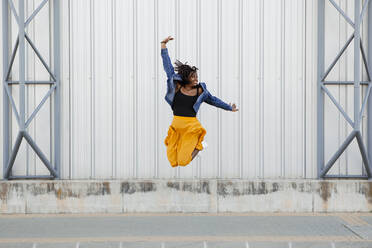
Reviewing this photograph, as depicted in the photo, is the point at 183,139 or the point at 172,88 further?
the point at 172,88

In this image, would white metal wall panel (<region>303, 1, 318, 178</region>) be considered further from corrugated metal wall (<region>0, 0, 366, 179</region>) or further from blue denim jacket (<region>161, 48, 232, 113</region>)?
blue denim jacket (<region>161, 48, 232, 113</region>)

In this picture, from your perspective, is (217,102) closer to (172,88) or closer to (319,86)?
(172,88)

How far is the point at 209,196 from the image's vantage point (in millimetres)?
9531

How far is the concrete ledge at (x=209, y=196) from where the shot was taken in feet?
31.1

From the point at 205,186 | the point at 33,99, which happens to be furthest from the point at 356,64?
the point at 33,99

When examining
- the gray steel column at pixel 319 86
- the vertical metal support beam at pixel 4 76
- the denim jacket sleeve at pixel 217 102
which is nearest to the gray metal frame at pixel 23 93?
the vertical metal support beam at pixel 4 76

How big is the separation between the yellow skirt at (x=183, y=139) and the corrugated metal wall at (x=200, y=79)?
185cm

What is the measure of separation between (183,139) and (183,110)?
1.45 ft

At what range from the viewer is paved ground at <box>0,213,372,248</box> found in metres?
7.25

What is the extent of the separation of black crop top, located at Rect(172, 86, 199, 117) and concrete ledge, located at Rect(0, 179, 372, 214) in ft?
6.14

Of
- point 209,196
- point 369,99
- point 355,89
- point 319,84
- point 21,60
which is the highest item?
point 21,60

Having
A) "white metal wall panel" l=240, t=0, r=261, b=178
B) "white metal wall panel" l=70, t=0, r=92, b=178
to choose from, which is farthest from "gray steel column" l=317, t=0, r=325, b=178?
"white metal wall panel" l=70, t=0, r=92, b=178

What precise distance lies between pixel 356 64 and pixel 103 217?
518cm

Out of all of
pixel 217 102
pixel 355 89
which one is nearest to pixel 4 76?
pixel 217 102
